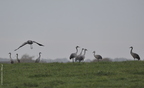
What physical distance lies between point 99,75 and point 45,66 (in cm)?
641

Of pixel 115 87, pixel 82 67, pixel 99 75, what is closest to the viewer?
pixel 115 87

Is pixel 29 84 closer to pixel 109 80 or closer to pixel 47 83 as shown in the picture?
pixel 47 83

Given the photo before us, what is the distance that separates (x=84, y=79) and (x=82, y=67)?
17.4ft

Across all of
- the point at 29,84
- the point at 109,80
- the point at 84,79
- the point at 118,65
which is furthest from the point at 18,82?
the point at 118,65

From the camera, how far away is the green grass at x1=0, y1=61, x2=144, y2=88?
2055cm

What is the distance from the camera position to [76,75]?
78.4 ft

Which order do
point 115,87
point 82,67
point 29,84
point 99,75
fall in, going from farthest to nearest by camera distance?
point 82,67 → point 99,75 → point 29,84 → point 115,87

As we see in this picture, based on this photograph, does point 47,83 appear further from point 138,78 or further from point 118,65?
point 118,65

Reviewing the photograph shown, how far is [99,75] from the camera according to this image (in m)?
23.8

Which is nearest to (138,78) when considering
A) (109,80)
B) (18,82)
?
(109,80)

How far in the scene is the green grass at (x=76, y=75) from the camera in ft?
67.4

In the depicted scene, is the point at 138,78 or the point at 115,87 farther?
the point at 138,78

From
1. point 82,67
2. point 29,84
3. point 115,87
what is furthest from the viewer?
point 82,67

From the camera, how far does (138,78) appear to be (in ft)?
72.6
